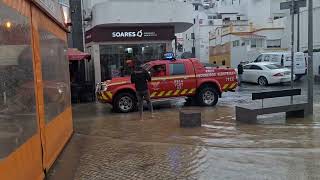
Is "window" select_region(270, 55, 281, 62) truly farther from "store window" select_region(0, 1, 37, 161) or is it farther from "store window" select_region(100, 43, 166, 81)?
"store window" select_region(0, 1, 37, 161)

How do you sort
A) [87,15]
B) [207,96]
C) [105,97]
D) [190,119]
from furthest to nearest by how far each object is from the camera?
1. [87,15]
2. [207,96]
3. [105,97]
4. [190,119]

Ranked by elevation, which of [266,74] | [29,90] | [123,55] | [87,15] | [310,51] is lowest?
[266,74]

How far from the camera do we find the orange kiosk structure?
5.35 meters

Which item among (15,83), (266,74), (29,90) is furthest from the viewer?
(266,74)

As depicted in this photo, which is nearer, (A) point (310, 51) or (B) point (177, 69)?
(A) point (310, 51)

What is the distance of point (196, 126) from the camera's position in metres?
12.4

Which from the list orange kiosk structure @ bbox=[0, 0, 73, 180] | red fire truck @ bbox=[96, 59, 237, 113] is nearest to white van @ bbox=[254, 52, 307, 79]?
red fire truck @ bbox=[96, 59, 237, 113]

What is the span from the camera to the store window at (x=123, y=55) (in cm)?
2417

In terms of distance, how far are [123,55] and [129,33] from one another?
1.16 metres

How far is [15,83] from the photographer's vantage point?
578cm

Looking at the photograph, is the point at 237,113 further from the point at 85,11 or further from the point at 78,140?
the point at 85,11

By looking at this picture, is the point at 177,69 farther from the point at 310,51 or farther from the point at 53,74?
the point at 53,74

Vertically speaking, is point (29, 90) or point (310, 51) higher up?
point (310, 51)

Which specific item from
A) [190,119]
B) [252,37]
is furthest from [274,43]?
[190,119]
